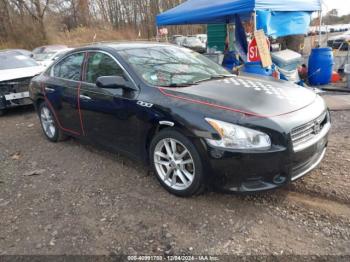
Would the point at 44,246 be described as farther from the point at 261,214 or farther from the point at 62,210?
the point at 261,214

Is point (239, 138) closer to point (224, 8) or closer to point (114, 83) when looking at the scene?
point (114, 83)

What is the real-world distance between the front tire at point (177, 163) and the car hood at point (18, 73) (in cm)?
519

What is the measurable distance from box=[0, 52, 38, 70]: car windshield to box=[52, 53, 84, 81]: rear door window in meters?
3.81

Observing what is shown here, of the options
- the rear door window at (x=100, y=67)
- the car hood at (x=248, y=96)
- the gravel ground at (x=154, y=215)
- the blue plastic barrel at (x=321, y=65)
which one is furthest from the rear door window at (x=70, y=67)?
the blue plastic barrel at (x=321, y=65)

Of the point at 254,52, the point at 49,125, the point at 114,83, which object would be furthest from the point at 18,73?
the point at 254,52

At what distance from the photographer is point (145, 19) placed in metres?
→ 38.2

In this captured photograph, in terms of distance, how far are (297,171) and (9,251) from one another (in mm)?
2545

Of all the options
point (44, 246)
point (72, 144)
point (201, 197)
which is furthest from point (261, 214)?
point (72, 144)

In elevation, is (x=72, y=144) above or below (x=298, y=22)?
below

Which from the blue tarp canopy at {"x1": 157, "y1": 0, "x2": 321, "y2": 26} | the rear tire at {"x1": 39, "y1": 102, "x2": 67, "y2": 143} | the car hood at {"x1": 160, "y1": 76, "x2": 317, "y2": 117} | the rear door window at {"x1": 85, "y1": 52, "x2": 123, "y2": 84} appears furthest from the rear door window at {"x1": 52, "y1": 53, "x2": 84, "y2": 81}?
the blue tarp canopy at {"x1": 157, "y1": 0, "x2": 321, "y2": 26}

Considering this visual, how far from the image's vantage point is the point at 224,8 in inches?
316

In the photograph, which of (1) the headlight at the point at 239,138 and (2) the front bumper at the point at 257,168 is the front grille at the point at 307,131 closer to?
(2) the front bumper at the point at 257,168

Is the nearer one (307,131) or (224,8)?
(307,131)

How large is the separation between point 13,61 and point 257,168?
757 centimetres
